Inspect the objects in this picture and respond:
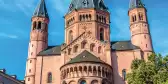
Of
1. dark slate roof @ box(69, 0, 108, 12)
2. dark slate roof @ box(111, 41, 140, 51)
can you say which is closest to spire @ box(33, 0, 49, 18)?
dark slate roof @ box(69, 0, 108, 12)

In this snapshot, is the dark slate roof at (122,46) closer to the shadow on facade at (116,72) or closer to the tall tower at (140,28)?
the tall tower at (140,28)

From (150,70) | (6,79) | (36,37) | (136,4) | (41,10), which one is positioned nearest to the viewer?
(150,70)

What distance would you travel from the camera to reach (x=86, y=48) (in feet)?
188

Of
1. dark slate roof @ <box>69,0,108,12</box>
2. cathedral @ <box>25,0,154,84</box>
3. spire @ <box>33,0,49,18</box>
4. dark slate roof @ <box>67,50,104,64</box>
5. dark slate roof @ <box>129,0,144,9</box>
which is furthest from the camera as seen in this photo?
spire @ <box>33,0,49,18</box>

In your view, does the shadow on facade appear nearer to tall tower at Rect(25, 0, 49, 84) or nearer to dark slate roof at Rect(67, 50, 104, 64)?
dark slate roof at Rect(67, 50, 104, 64)

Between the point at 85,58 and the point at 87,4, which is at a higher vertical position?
the point at 87,4

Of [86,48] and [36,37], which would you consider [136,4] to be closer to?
[86,48]

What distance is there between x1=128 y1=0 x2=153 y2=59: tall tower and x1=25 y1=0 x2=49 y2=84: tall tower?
814 inches

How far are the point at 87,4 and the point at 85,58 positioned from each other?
58.7ft

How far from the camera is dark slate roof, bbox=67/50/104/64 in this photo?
5088cm

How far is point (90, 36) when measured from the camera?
5822 centimetres

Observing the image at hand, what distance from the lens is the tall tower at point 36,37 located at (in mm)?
58719

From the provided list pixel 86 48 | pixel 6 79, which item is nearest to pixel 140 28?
pixel 86 48

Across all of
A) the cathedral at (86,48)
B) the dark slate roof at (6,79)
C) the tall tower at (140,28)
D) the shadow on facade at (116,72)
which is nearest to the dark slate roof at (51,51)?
the cathedral at (86,48)
